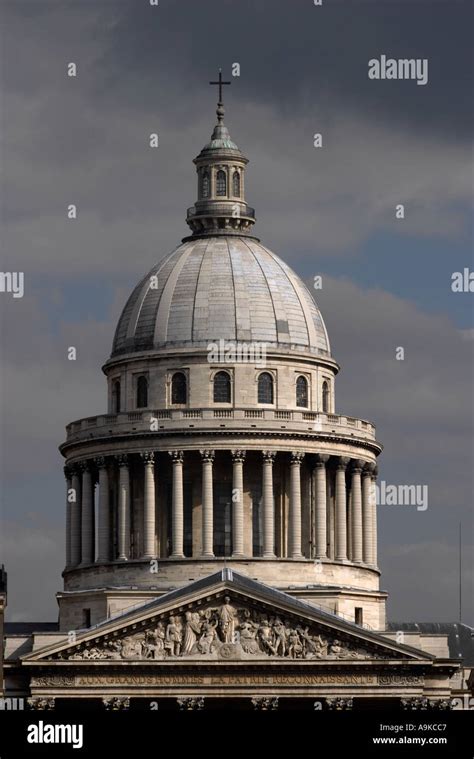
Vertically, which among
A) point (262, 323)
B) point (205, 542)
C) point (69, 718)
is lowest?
point (69, 718)

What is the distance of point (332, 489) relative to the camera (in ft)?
639

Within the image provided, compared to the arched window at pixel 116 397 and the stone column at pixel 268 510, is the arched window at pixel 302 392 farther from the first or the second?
the arched window at pixel 116 397

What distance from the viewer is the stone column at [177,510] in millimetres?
188875

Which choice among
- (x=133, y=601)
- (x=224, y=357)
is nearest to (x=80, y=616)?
(x=133, y=601)

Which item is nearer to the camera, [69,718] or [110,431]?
[69,718]

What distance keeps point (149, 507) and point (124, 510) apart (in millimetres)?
1676

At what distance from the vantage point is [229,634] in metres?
173

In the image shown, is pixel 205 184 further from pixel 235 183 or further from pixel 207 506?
pixel 207 506

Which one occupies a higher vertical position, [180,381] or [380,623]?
[180,381]

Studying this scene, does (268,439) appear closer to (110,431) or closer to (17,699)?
(110,431)

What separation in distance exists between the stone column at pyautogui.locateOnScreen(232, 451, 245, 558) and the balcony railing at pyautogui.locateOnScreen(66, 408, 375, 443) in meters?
1.73

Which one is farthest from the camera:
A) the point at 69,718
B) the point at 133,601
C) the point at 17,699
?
the point at 133,601

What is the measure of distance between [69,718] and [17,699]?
47.7 m

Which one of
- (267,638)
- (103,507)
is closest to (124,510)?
(103,507)
